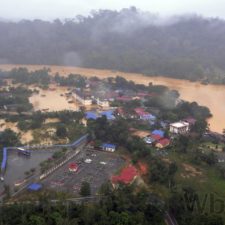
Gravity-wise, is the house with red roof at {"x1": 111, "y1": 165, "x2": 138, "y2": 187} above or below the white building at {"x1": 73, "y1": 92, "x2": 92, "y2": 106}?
below

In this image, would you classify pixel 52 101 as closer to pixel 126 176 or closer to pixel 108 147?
pixel 108 147

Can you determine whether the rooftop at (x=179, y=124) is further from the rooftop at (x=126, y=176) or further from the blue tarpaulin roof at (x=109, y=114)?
the rooftop at (x=126, y=176)

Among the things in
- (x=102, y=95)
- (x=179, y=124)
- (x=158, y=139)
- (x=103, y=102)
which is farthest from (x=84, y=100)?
(x=158, y=139)

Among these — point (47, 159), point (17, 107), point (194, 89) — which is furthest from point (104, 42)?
point (47, 159)

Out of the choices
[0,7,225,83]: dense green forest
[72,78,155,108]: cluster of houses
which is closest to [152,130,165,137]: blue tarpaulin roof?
[72,78,155,108]: cluster of houses

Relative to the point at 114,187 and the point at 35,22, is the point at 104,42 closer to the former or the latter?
the point at 35,22

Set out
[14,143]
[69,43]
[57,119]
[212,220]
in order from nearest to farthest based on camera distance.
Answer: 1. [212,220]
2. [14,143]
3. [57,119]
4. [69,43]

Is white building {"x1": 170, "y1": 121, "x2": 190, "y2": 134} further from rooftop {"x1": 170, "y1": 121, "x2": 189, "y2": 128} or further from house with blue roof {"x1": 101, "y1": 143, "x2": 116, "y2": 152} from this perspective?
house with blue roof {"x1": 101, "y1": 143, "x2": 116, "y2": 152}
